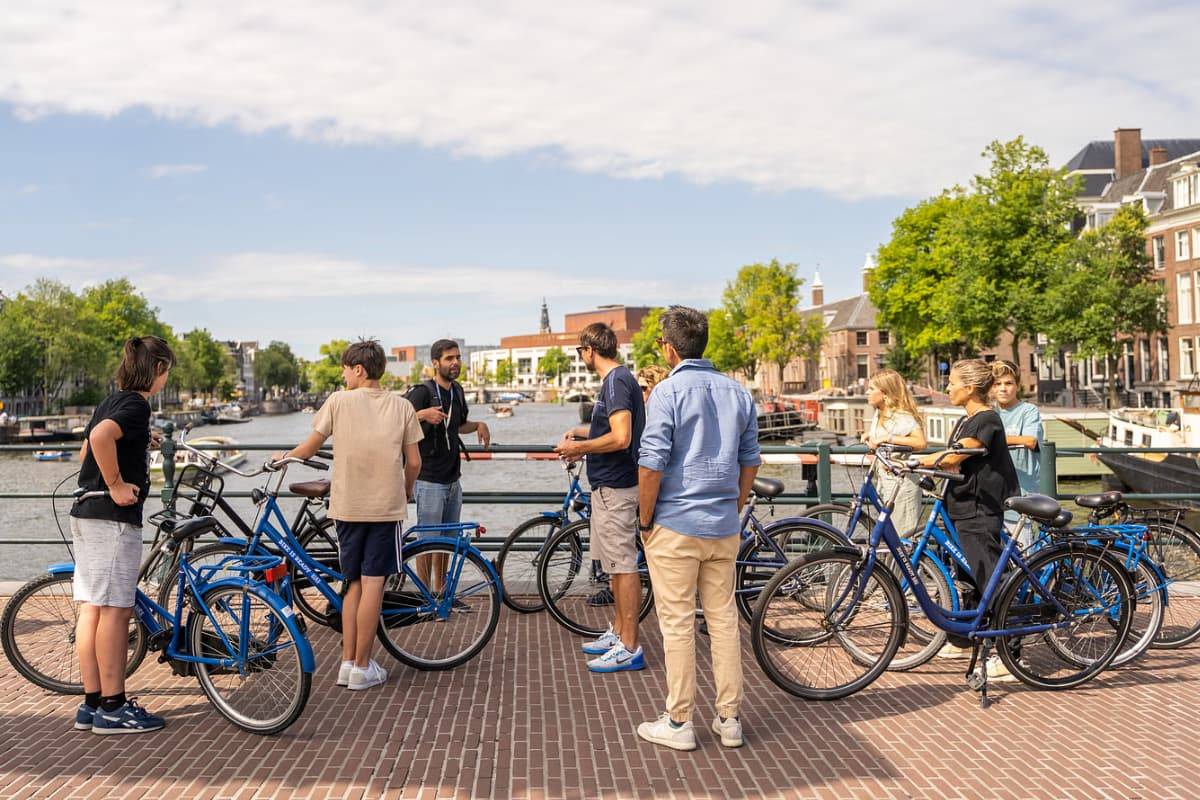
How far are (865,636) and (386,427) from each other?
2.50 meters

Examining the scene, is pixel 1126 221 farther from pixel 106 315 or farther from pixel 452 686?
pixel 106 315

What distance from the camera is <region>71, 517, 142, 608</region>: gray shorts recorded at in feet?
14.8

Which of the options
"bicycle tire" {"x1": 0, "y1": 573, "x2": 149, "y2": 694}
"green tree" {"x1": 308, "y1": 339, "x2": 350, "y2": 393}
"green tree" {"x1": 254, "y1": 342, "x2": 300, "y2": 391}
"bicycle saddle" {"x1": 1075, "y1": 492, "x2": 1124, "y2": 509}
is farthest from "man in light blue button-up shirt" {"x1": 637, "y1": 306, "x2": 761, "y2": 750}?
"green tree" {"x1": 308, "y1": 339, "x2": 350, "y2": 393}

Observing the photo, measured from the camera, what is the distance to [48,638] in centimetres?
510

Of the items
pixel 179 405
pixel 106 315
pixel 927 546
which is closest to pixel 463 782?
pixel 927 546

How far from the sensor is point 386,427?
5.11 metres

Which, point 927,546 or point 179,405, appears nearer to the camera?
point 927,546

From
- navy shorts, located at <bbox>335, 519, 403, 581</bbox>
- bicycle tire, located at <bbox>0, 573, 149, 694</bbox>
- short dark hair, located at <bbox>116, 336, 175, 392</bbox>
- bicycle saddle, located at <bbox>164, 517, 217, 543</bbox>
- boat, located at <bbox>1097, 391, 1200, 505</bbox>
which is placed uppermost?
short dark hair, located at <bbox>116, 336, 175, 392</bbox>

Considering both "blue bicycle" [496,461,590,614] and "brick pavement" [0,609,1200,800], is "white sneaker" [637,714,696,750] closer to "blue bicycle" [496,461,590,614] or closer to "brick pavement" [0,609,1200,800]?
"brick pavement" [0,609,1200,800]

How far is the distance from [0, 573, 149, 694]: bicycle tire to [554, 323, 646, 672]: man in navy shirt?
7.51 ft

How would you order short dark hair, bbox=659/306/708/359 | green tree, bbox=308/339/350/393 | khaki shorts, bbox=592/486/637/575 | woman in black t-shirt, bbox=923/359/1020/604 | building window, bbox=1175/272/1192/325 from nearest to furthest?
1. short dark hair, bbox=659/306/708/359
2. woman in black t-shirt, bbox=923/359/1020/604
3. khaki shorts, bbox=592/486/637/575
4. building window, bbox=1175/272/1192/325
5. green tree, bbox=308/339/350/393

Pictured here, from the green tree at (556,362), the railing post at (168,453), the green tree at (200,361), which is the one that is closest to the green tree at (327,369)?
the green tree at (556,362)

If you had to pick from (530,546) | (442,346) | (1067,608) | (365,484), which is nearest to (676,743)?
(365,484)

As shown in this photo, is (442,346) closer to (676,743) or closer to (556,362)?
(676,743)
